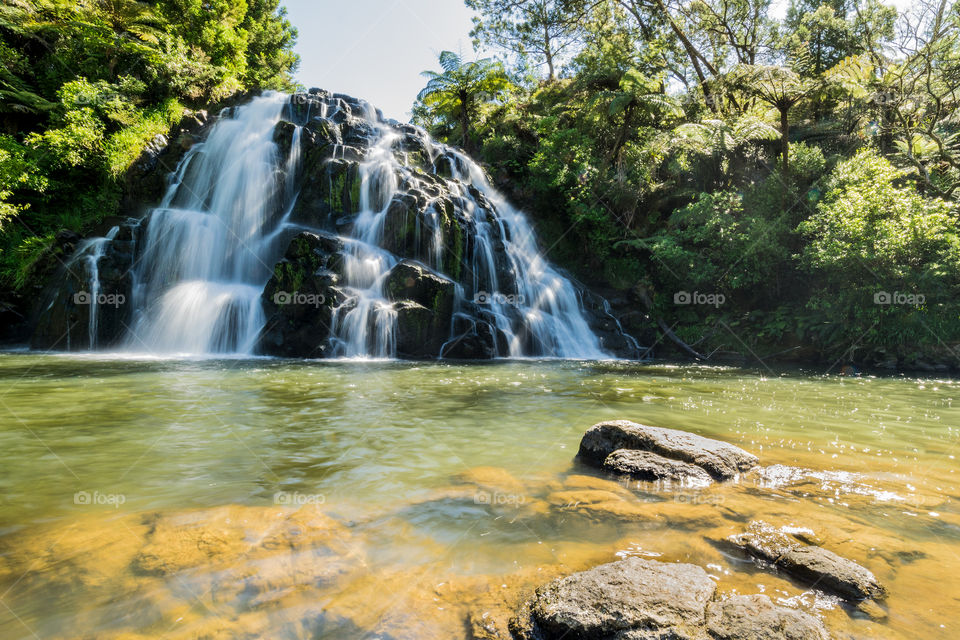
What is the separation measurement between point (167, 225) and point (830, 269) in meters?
21.6

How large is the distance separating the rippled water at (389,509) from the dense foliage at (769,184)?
294 inches

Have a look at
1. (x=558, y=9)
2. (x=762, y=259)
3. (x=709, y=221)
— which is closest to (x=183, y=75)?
(x=558, y=9)

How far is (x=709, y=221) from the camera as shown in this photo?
1639 centimetres

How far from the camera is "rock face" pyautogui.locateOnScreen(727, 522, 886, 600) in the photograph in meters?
2.48

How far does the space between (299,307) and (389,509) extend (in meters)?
11.6

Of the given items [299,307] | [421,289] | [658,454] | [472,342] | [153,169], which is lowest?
[658,454]

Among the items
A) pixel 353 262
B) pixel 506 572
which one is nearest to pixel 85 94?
pixel 353 262

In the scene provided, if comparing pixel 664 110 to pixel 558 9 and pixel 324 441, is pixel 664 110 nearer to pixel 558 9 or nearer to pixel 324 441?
pixel 558 9

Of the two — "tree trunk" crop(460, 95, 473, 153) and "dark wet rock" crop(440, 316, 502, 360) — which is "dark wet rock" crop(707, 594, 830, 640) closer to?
"dark wet rock" crop(440, 316, 502, 360)

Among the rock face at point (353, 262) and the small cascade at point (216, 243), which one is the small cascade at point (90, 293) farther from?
the small cascade at point (216, 243)

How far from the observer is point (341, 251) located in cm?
1519

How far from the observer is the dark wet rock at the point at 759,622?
2.05m

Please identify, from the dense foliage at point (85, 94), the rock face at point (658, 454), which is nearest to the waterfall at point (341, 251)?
the dense foliage at point (85, 94)

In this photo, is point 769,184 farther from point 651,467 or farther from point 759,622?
point 759,622
